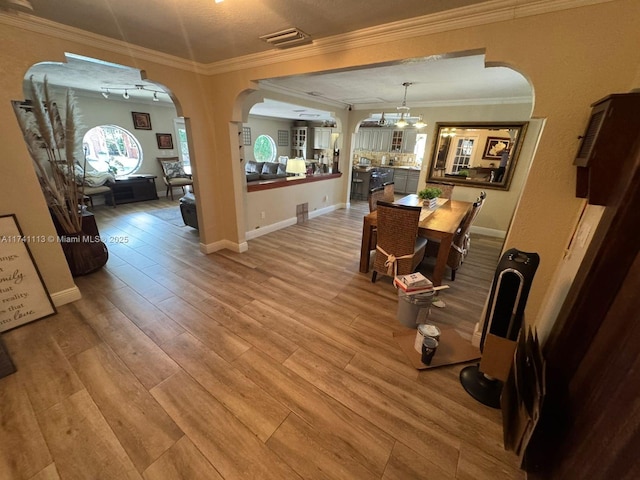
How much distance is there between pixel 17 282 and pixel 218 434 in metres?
2.11

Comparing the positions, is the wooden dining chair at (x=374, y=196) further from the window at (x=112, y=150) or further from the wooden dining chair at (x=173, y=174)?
the window at (x=112, y=150)

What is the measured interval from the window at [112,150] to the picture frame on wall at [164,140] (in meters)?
0.49

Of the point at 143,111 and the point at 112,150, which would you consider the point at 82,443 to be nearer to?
the point at 112,150

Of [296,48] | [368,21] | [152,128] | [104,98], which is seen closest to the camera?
[368,21]

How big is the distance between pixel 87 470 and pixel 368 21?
306 centimetres

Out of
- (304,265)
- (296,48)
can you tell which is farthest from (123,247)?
(296,48)

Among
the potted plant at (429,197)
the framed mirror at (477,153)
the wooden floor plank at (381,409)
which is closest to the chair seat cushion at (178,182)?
the potted plant at (429,197)

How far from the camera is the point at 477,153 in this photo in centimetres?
468

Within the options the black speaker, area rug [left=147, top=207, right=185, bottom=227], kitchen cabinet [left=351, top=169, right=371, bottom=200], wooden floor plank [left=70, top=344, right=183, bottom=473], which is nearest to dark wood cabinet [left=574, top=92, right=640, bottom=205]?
the black speaker

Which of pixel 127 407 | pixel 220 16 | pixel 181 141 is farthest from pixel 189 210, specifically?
pixel 181 141

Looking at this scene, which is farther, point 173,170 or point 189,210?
point 173,170

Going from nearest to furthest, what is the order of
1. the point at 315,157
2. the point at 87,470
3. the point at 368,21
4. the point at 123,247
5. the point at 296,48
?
the point at 87,470 → the point at 368,21 → the point at 296,48 → the point at 123,247 → the point at 315,157

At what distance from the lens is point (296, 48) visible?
7.27 ft

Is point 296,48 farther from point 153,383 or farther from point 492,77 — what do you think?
point 153,383
